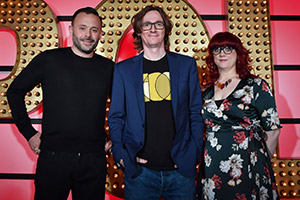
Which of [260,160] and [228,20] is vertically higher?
[228,20]

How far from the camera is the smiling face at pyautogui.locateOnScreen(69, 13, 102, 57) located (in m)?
2.02

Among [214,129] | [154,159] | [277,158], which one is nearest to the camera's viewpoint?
[154,159]

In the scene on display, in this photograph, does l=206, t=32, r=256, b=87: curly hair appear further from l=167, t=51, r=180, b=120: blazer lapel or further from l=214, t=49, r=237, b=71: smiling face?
l=167, t=51, r=180, b=120: blazer lapel

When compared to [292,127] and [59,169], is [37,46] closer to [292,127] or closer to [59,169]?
[59,169]

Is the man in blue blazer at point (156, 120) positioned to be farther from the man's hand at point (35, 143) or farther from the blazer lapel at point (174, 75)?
the man's hand at point (35, 143)

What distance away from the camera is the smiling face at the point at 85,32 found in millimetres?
2021

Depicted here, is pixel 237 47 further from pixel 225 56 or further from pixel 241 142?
pixel 241 142

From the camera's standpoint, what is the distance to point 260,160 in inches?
70.5

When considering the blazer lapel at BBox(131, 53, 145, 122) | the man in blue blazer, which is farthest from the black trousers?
the blazer lapel at BBox(131, 53, 145, 122)

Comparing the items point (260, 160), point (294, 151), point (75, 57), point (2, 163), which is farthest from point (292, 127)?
point (2, 163)

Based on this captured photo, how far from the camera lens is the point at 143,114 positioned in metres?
1.76

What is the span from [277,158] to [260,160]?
0.88 m

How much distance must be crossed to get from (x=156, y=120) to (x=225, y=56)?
97 centimetres

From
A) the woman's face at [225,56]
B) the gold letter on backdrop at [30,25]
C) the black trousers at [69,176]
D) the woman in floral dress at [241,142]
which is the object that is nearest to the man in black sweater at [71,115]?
the black trousers at [69,176]
